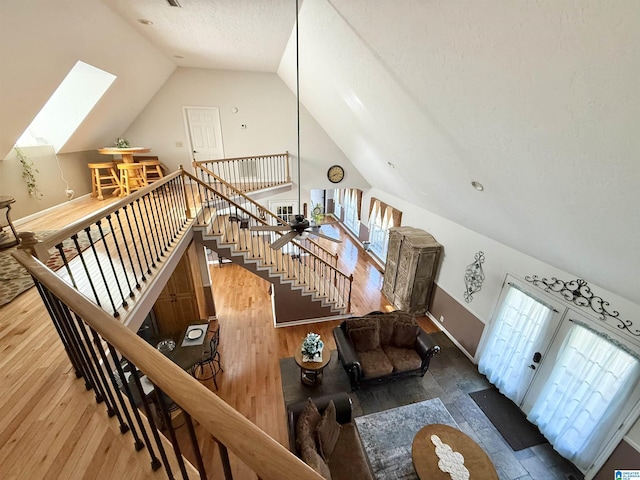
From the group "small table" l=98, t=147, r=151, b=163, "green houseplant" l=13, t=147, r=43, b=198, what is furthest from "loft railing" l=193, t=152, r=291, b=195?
"green houseplant" l=13, t=147, r=43, b=198

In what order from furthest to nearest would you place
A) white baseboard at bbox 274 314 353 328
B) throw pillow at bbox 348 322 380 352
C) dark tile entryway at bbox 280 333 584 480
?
white baseboard at bbox 274 314 353 328 < throw pillow at bbox 348 322 380 352 < dark tile entryway at bbox 280 333 584 480

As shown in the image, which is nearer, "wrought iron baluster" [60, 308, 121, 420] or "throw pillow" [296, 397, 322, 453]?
"wrought iron baluster" [60, 308, 121, 420]

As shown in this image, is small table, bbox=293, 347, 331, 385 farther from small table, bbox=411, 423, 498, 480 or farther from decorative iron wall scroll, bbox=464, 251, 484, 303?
decorative iron wall scroll, bbox=464, 251, 484, 303

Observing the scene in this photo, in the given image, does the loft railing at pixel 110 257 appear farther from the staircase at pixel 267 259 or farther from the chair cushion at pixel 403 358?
the chair cushion at pixel 403 358

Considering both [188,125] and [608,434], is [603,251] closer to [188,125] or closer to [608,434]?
[608,434]

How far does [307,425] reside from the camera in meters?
2.84

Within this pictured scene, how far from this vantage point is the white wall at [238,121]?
6812mm

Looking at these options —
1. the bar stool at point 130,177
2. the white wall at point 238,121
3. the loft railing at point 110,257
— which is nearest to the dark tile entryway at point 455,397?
the loft railing at point 110,257

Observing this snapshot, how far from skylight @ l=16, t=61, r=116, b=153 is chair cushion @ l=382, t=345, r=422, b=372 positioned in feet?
22.7

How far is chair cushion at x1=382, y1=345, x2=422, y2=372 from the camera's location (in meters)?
4.25

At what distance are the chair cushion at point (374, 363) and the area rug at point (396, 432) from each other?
20.3 inches

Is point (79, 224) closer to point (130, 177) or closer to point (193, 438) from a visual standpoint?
point (193, 438)

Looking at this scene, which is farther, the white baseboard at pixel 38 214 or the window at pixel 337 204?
the window at pixel 337 204

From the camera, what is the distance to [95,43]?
3.64 m
